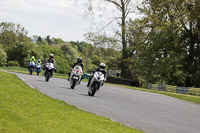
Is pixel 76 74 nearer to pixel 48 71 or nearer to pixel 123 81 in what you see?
pixel 48 71

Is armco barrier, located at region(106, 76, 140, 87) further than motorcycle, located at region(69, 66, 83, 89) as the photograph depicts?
Yes

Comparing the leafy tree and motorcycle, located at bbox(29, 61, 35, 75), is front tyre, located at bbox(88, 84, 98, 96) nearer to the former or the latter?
motorcycle, located at bbox(29, 61, 35, 75)

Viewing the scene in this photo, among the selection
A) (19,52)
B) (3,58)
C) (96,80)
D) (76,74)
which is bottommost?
(96,80)

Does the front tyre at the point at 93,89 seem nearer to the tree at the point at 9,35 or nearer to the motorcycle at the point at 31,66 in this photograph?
the motorcycle at the point at 31,66

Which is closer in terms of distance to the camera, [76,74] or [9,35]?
[76,74]

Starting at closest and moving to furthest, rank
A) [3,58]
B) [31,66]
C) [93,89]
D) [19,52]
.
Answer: [93,89] → [31,66] → [3,58] → [19,52]

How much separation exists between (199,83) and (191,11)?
11657 mm

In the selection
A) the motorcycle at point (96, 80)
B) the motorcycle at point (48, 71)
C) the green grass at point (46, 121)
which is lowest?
the green grass at point (46, 121)

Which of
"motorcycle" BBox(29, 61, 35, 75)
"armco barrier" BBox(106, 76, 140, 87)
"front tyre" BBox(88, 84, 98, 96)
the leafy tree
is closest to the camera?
"front tyre" BBox(88, 84, 98, 96)

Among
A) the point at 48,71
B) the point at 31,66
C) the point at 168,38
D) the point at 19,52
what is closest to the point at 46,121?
the point at 48,71

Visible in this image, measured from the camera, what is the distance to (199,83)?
165 feet

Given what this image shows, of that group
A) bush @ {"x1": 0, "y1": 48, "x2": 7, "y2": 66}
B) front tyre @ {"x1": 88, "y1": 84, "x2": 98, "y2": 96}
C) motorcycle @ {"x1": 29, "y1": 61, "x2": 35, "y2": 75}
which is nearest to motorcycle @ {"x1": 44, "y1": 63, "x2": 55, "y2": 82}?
front tyre @ {"x1": 88, "y1": 84, "x2": 98, "y2": 96}

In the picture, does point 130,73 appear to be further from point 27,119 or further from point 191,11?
point 27,119

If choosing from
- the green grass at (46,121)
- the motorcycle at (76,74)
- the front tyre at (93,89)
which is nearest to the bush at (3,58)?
the motorcycle at (76,74)
